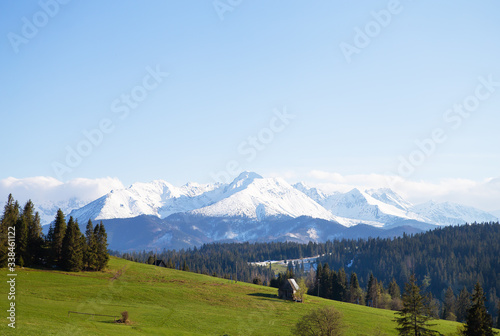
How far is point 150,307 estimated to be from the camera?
8050cm

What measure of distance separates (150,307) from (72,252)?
35.0 m

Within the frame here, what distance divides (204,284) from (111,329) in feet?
190

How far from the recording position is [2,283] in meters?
77.2

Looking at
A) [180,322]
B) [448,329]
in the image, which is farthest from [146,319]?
[448,329]

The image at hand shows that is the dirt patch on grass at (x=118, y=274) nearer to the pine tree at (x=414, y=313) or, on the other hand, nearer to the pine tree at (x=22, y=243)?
the pine tree at (x=22, y=243)

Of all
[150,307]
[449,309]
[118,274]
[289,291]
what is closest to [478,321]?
[289,291]

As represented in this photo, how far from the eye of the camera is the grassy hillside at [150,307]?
59.0 m

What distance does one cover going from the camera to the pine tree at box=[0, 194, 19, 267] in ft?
294

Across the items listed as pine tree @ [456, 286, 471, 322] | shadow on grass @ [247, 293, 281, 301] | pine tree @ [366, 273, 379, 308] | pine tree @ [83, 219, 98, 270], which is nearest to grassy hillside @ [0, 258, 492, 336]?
shadow on grass @ [247, 293, 281, 301]

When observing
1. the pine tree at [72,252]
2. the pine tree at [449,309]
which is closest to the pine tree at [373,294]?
the pine tree at [449,309]

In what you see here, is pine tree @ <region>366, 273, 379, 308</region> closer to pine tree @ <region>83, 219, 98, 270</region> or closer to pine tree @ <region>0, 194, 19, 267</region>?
pine tree @ <region>83, 219, 98, 270</region>

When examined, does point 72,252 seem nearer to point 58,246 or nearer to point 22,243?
point 58,246

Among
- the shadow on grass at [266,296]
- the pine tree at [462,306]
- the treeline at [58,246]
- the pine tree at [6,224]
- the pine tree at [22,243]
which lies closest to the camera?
the pine tree at [6,224]

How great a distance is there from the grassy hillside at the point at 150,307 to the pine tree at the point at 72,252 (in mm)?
4787
